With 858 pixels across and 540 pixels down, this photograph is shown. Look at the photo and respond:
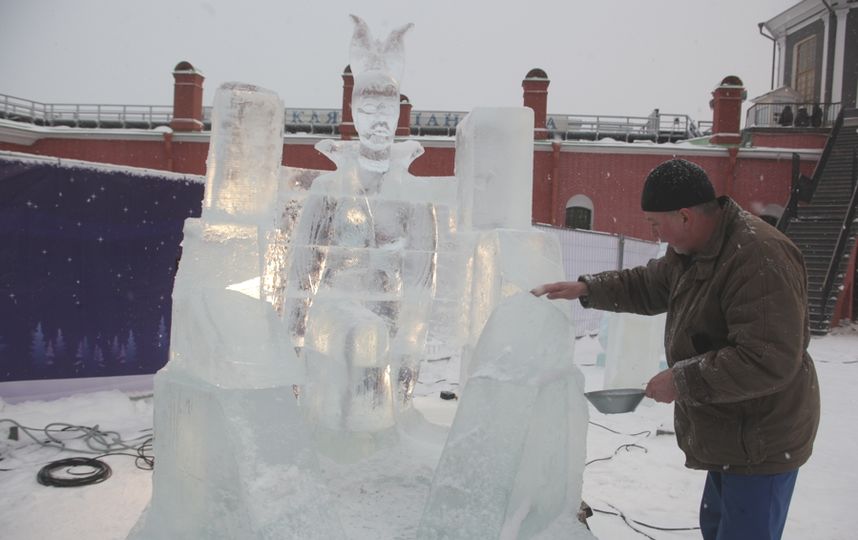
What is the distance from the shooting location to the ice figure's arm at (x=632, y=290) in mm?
2441

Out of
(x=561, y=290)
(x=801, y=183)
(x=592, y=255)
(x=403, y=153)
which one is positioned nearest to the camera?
(x=561, y=290)

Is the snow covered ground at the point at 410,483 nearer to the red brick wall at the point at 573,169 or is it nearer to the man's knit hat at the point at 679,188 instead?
the man's knit hat at the point at 679,188

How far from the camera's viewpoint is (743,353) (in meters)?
1.78

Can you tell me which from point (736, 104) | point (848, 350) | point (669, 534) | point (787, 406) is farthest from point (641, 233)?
point (787, 406)

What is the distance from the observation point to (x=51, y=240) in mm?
Answer: 5480

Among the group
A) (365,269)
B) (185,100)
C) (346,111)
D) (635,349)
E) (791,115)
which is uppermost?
(791,115)

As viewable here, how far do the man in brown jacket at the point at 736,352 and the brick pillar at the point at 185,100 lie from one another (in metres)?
15.8

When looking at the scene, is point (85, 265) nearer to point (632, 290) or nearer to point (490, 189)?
point (490, 189)

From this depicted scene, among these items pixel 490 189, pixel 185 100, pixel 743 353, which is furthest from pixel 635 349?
pixel 185 100

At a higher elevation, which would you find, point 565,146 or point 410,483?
point 565,146

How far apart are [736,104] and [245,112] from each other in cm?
1561

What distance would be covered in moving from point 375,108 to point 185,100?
14813mm

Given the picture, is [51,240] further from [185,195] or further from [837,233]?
[837,233]

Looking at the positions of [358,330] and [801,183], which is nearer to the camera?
[358,330]
